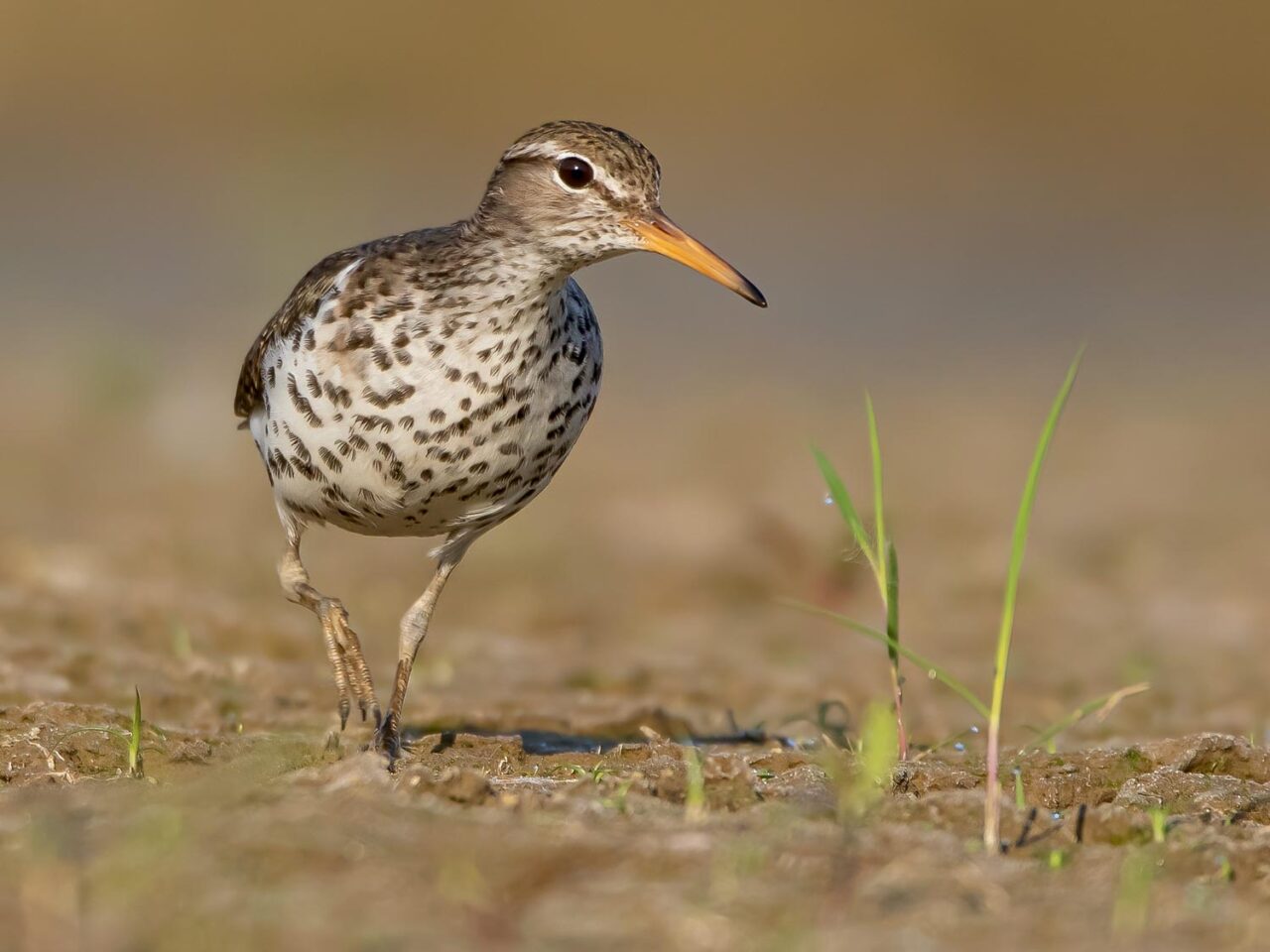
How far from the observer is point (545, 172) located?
276 inches

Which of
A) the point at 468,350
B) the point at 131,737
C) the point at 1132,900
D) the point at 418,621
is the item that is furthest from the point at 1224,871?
the point at 418,621

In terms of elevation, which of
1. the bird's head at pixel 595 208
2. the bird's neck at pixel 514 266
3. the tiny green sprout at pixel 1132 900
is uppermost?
the bird's head at pixel 595 208

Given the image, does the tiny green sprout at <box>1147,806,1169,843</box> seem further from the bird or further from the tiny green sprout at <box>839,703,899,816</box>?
the bird

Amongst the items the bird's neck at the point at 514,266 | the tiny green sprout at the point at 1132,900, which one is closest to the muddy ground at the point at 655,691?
the tiny green sprout at the point at 1132,900

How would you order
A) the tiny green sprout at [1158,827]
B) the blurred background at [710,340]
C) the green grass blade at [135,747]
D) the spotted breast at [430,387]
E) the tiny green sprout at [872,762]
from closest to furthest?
the tiny green sprout at [872,762] < the tiny green sprout at [1158,827] < the green grass blade at [135,747] < the spotted breast at [430,387] < the blurred background at [710,340]

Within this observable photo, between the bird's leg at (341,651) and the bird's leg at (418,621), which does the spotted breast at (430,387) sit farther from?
the bird's leg at (341,651)

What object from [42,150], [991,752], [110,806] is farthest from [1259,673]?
[42,150]

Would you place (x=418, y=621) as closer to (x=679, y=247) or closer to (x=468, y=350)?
(x=468, y=350)

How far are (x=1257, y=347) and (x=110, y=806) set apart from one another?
16.4 meters

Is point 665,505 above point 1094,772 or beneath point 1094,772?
above

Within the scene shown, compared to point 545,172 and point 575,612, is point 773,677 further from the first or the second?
point 545,172

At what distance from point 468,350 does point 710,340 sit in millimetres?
12603

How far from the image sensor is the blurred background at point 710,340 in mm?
10141

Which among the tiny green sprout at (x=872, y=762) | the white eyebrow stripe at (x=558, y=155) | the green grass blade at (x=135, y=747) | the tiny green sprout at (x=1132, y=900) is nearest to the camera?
the tiny green sprout at (x=1132, y=900)
